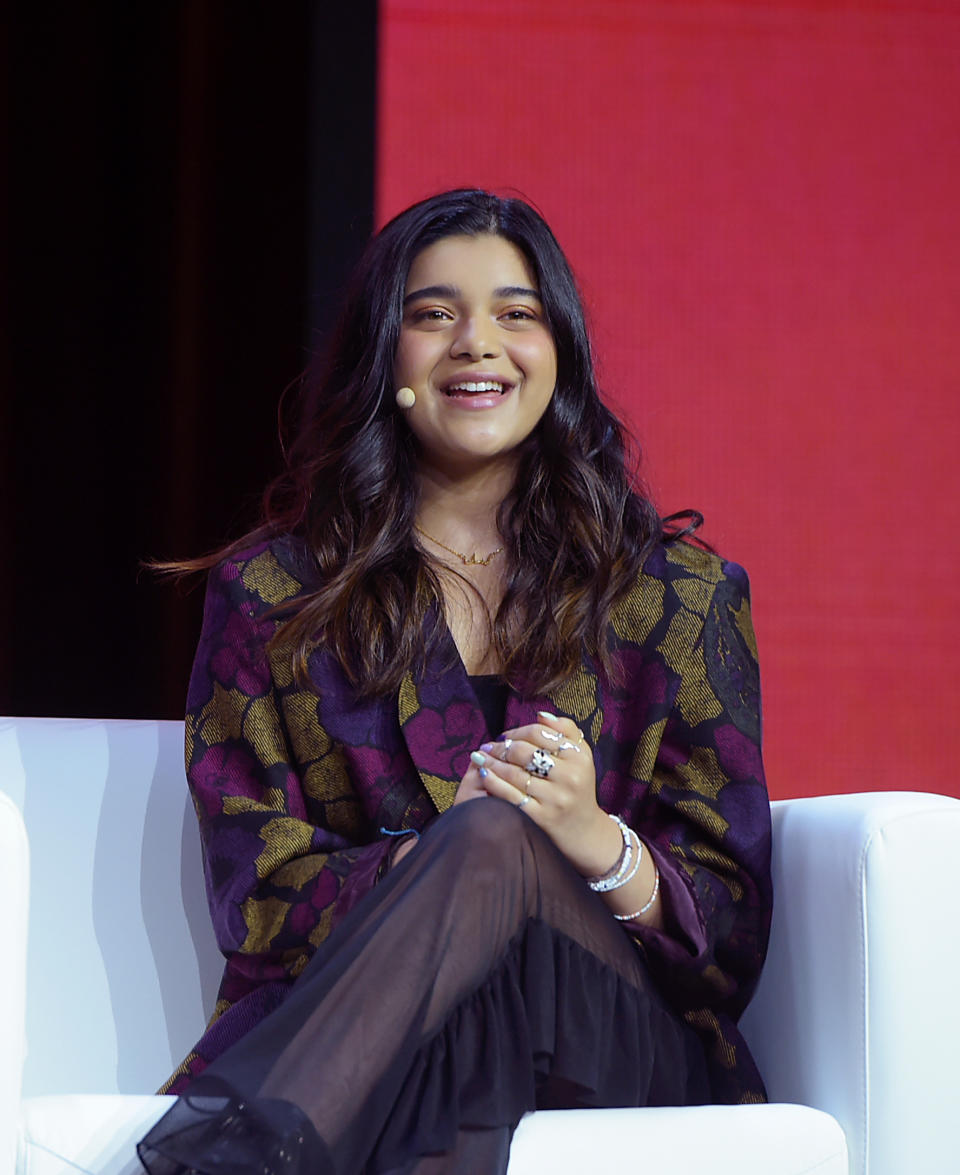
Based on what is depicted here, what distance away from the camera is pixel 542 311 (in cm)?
158

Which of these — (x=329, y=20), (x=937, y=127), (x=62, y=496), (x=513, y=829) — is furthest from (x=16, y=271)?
(x=513, y=829)

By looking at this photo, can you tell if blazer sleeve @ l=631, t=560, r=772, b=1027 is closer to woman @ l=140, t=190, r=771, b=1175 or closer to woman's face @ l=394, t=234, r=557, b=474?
woman @ l=140, t=190, r=771, b=1175

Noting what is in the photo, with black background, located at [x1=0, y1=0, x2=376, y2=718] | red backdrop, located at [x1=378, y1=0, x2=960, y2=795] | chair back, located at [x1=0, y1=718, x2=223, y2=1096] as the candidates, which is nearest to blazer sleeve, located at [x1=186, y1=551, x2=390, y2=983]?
chair back, located at [x1=0, y1=718, x2=223, y2=1096]

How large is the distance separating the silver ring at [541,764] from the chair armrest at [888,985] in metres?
0.24

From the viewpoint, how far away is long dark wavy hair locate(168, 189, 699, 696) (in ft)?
4.91

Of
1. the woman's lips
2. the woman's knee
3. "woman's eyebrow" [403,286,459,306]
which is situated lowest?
the woman's knee

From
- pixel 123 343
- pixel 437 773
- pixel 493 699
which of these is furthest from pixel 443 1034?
pixel 123 343

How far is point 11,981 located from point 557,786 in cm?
45

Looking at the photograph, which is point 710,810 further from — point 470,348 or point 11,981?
point 11,981

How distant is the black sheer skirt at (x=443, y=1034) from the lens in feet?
3.10

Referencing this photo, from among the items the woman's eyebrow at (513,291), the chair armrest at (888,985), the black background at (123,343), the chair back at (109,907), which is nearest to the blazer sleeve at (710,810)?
the chair armrest at (888,985)

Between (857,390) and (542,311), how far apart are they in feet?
2.04

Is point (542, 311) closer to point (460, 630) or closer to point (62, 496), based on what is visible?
point (460, 630)

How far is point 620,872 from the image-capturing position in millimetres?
1250
